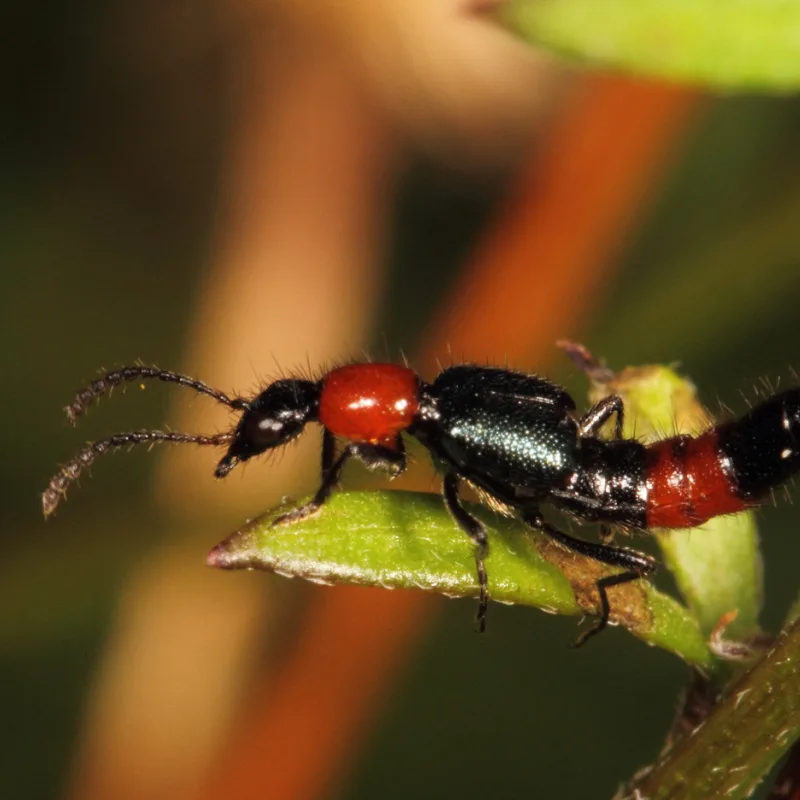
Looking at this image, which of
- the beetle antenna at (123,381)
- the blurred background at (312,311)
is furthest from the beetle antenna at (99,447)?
the blurred background at (312,311)

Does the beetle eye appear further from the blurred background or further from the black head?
the blurred background

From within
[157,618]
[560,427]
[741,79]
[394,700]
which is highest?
[741,79]

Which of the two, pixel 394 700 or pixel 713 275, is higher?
pixel 713 275

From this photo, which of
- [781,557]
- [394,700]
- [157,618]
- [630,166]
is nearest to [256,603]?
[157,618]

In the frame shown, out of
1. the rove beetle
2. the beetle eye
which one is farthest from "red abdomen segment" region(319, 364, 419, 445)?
the beetle eye

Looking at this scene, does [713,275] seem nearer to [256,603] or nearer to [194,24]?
[256,603]

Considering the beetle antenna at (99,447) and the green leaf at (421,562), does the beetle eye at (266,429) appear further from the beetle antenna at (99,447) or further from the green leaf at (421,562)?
the green leaf at (421,562)

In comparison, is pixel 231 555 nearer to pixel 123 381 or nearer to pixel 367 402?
pixel 367 402
